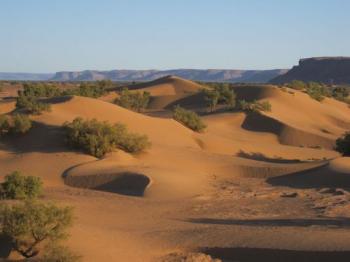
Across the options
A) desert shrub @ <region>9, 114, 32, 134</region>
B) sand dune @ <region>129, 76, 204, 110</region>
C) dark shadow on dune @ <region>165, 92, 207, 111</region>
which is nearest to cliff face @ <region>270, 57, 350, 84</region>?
sand dune @ <region>129, 76, 204, 110</region>

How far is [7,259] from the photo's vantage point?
9.09 metres

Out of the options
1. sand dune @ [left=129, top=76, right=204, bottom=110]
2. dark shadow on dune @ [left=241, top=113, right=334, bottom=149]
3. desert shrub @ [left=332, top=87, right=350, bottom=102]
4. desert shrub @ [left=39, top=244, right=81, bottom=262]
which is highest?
desert shrub @ [left=39, top=244, right=81, bottom=262]

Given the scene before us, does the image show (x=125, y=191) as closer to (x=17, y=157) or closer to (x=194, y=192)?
(x=194, y=192)

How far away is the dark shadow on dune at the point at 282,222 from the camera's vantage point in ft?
38.6

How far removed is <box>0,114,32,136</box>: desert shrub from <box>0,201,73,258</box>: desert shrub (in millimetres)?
13828

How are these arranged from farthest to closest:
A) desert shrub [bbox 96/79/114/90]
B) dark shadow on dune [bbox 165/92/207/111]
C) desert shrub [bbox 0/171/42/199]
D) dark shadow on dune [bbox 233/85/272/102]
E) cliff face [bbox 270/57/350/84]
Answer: cliff face [bbox 270/57/350/84] < desert shrub [bbox 96/79/114/90] < dark shadow on dune [bbox 233/85/272/102] < dark shadow on dune [bbox 165/92/207/111] < desert shrub [bbox 0/171/42/199]

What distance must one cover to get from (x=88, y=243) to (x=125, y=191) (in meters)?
6.96

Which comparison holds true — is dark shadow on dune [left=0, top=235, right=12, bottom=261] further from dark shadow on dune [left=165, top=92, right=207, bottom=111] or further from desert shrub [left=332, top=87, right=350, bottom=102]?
desert shrub [left=332, top=87, right=350, bottom=102]

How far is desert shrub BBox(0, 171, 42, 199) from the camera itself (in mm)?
14247

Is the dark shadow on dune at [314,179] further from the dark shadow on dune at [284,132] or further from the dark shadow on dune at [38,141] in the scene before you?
A: the dark shadow on dune at [284,132]

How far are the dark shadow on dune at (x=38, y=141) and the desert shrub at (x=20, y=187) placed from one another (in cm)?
630

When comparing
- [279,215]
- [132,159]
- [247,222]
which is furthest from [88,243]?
[132,159]

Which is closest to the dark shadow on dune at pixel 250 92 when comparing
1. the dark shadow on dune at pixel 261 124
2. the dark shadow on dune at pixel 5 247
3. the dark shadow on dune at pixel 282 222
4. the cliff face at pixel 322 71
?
the dark shadow on dune at pixel 261 124

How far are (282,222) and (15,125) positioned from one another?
549 inches
